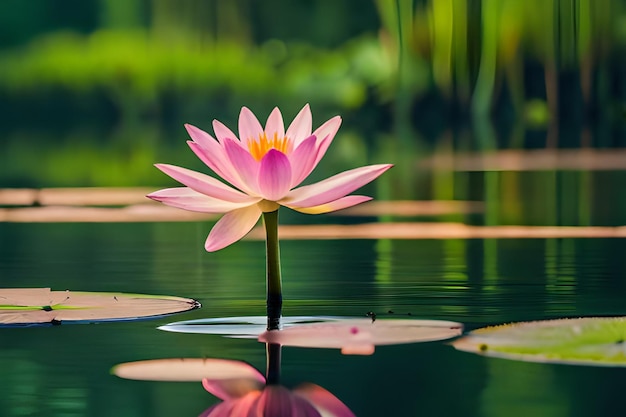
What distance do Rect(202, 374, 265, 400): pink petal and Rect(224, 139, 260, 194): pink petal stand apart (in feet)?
1.80

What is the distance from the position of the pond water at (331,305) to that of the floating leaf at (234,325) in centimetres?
6

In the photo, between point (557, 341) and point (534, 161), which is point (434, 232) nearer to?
point (557, 341)

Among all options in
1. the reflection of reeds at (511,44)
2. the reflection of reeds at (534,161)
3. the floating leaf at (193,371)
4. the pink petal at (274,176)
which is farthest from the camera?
the reflection of reeds at (511,44)

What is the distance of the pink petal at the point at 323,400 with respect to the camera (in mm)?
1990

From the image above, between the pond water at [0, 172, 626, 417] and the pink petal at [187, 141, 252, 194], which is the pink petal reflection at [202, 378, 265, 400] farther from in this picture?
the pink petal at [187, 141, 252, 194]

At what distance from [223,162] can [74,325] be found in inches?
19.0

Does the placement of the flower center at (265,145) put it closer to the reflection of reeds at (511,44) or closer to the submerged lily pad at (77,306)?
the submerged lily pad at (77,306)

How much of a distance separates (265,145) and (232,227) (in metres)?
0.17

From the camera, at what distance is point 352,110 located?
22.9 metres

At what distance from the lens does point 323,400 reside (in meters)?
2.08

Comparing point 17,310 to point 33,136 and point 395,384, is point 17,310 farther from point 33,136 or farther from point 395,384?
point 33,136

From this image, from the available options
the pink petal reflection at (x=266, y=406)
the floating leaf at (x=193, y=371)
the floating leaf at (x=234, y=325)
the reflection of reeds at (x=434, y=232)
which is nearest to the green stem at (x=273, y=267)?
Result: the floating leaf at (x=234, y=325)

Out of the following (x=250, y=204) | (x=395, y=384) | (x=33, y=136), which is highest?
(x=33, y=136)

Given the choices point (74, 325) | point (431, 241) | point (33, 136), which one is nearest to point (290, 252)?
point (431, 241)
